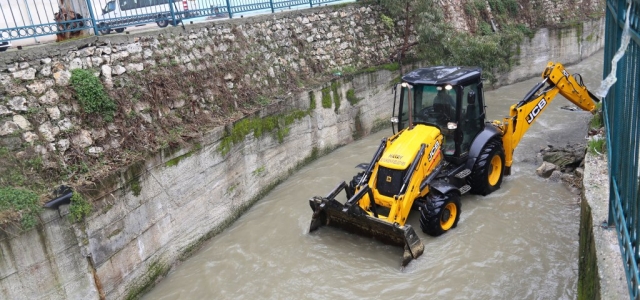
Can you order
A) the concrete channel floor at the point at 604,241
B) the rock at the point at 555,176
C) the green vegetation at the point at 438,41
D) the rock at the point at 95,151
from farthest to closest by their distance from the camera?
the green vegetation at the point at 438,41 → the rock at the point at 555,176 → the rock at the point at 95,151 → the concrete channel floor at the point at 604,241

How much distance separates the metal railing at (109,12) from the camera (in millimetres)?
7512

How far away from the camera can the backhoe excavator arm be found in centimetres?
852

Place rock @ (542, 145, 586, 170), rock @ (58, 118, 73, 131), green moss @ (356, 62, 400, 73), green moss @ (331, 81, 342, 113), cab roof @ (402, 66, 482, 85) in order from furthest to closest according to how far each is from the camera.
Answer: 1. green moss @ (356, 62, 400, 73)
2. green moss @ (331, 81, 342, 113)
3. rock @ (542, 145, 586, 170)
4. cab roof @ (402, 66, 482, 85)
5. rock @ (58, 118, 73, 131)

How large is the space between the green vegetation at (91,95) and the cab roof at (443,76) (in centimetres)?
457

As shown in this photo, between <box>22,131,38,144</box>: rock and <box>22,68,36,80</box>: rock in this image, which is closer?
<box>22,131,38,144</box>: rock

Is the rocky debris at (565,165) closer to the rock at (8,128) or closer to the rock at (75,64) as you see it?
the rock at (75,64)

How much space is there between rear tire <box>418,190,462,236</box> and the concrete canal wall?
3.41m

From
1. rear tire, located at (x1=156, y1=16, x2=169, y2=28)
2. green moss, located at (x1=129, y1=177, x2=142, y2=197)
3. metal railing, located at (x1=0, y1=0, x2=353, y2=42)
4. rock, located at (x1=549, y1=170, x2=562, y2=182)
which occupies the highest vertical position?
metal railing, located at (x1=0, y1=0, x2=353, y2=42)

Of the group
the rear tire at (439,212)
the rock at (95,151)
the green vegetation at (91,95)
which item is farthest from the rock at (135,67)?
the rear tire at (439,212)

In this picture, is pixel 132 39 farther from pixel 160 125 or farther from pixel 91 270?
pixel 91 270

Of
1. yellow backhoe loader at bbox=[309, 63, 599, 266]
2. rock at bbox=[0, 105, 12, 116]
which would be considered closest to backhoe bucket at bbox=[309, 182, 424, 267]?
yellow backhoe loader at bbox=[309, 63, 599, 266]

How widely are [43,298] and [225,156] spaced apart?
11.6 ft

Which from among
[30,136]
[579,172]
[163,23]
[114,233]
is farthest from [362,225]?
[163,23]

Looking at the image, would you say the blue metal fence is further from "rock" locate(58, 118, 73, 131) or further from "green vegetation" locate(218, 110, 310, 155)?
"rock" locate(58, 118, 73, 131)
